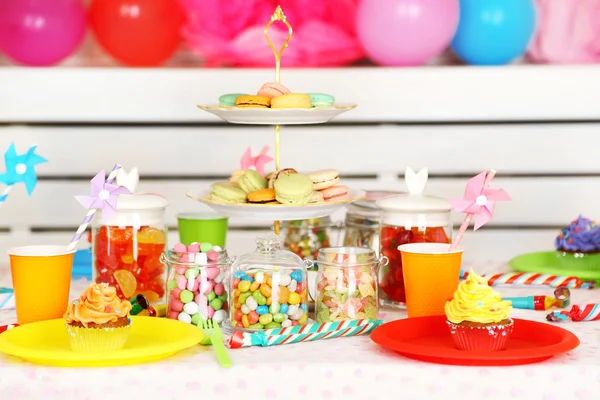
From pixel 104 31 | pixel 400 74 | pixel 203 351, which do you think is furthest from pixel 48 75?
pixel 203 351

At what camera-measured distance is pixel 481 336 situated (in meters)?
1.21

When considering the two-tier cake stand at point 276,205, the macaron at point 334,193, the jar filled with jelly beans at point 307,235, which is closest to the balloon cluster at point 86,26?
the jar filled with jelly beans at point 307,235

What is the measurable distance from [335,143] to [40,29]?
0.83m

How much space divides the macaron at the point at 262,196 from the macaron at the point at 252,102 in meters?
0.14

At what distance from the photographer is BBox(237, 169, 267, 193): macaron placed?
1.46 m

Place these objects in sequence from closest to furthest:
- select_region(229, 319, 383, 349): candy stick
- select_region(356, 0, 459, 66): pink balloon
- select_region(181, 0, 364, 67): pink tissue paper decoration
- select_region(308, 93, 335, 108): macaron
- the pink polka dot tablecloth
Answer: the pink polka dot tablecloth < select_region(229, 319, 383, 349): candy stick < select_region(308, 93, 335, 108): macaron < select_region(356, 0, 459, 66): pink balloon < select_region(181, 0, 364, 67): pink tissue paper decoration

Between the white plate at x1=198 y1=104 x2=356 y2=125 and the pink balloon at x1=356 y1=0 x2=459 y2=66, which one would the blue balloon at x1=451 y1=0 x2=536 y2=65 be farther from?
the white plate at x1=198 y1=104 x2=356 y2=125

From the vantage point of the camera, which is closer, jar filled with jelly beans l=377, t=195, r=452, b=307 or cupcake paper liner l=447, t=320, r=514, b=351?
cupcake paper liner l=447, t=320, r=514, b=351

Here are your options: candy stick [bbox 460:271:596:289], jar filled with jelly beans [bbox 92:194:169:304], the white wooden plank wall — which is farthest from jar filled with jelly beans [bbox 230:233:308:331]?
the white wooden plank wall

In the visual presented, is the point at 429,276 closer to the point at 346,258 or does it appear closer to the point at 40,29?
the point at 346,258

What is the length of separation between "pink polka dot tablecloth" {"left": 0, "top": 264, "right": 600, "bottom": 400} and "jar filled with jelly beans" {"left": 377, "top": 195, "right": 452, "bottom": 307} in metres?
0.34

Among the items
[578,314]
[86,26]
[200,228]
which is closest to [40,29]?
[86,26]

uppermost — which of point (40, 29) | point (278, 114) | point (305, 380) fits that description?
point (40, 29)

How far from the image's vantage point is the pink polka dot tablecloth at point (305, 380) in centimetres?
116
